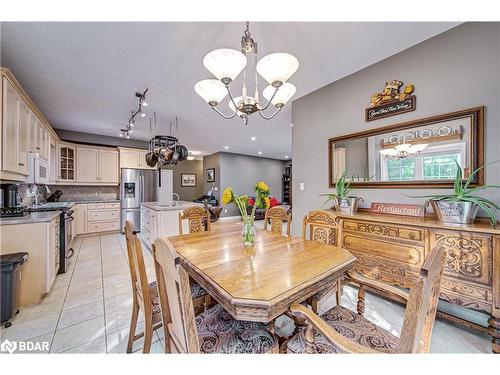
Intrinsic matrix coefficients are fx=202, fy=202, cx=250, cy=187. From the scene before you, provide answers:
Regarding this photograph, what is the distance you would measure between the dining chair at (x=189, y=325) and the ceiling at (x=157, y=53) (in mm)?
1920

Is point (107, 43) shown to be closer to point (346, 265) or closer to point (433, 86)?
point (346, 265)

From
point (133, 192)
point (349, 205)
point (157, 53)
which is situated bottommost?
point (349, 205)

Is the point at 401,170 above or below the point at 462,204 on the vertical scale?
above

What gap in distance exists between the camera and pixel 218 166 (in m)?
7.66

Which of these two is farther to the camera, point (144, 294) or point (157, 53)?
point (157, 53)

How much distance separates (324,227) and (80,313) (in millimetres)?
2425

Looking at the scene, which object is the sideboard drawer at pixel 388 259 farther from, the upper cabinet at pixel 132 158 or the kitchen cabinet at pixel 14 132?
the upper cabinet at pixel 132 158

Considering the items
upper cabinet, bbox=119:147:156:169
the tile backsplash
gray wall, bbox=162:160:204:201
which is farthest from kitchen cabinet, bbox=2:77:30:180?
gray wall, bbox=162:160:204:201

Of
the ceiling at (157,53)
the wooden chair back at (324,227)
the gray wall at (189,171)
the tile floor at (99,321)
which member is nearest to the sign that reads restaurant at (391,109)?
the ceiling at (157,53)

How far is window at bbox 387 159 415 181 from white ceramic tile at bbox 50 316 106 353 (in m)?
3.11

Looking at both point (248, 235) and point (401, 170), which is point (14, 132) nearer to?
point (248, 235)

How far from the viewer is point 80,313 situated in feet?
6.25

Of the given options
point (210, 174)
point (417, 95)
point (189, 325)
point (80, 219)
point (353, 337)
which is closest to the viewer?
point (189, 325)

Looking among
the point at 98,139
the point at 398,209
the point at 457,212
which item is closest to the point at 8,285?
the point at 398,209
